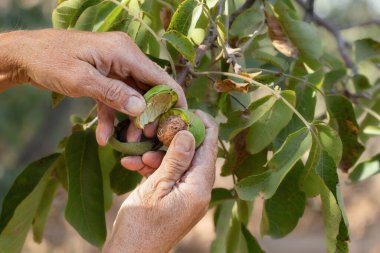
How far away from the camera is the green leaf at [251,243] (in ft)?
5.30

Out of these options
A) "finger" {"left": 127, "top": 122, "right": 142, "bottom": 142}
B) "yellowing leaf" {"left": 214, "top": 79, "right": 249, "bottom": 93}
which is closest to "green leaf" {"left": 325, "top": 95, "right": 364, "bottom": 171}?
"yellowing leaf" {"left": 214, "top": 79, "right": 249, "bottom": 93}

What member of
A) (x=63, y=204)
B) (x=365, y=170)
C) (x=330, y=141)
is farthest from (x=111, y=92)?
(x=63, y=204)

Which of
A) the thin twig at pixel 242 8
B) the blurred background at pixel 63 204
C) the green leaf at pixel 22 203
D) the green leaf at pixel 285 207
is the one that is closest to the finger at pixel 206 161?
the green leaf at pixel 285 207

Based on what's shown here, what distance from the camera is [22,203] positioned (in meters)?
1.58

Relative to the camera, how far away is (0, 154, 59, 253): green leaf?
1582 mm

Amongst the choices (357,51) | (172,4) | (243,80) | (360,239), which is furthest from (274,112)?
(360,239)

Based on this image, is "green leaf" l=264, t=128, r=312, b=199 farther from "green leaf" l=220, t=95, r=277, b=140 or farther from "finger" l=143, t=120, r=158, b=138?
"finger" l=143, t=120, r=158, b=138

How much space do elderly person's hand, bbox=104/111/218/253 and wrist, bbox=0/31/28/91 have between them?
369mm

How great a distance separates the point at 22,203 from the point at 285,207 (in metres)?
0.57

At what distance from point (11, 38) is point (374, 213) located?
688 cm

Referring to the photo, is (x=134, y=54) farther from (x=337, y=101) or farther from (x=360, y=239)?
(x=360, y=239)

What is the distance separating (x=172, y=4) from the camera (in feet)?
5.18

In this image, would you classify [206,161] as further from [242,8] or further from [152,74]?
[242,8]

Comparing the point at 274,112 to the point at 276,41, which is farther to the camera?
Result: the point at 276,41
